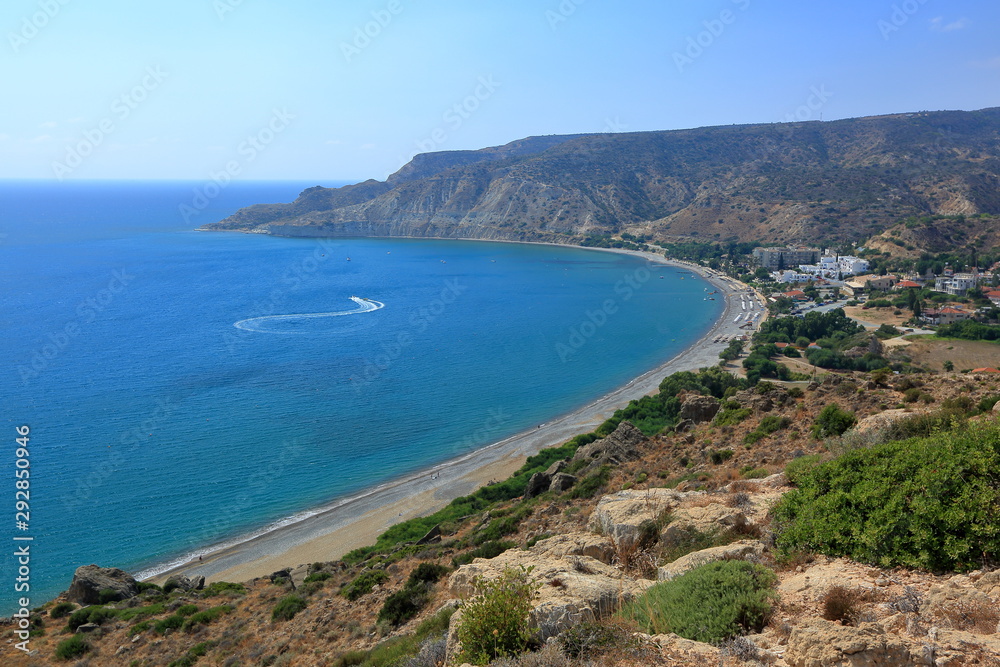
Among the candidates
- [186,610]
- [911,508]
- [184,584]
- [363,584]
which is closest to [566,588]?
[911,508]

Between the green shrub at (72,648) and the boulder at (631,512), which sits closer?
the boulder at (631,512)

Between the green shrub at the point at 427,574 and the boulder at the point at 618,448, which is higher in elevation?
the green shrub at the point at 427,574

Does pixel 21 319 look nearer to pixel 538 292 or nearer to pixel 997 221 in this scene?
pixel 538 292

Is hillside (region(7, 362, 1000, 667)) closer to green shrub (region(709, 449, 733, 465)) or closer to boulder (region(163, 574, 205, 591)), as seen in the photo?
green shrub (region(709, 449, 733, 465))

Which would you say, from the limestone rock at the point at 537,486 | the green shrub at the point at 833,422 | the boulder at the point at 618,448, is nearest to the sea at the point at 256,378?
the limestone rock at the point at 537,486

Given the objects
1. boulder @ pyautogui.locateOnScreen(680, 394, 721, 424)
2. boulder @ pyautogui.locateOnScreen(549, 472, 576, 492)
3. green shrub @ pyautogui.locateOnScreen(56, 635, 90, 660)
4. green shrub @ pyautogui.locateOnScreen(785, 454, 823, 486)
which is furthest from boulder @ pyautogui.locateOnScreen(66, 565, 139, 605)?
boulder @ pyautogui.locateOnScreen(680, 394, 721, 424)

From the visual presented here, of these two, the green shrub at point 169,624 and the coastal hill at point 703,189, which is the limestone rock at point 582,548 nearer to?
the green shrub at point 169,624

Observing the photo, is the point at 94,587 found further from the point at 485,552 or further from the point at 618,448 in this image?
the point at 618,448
